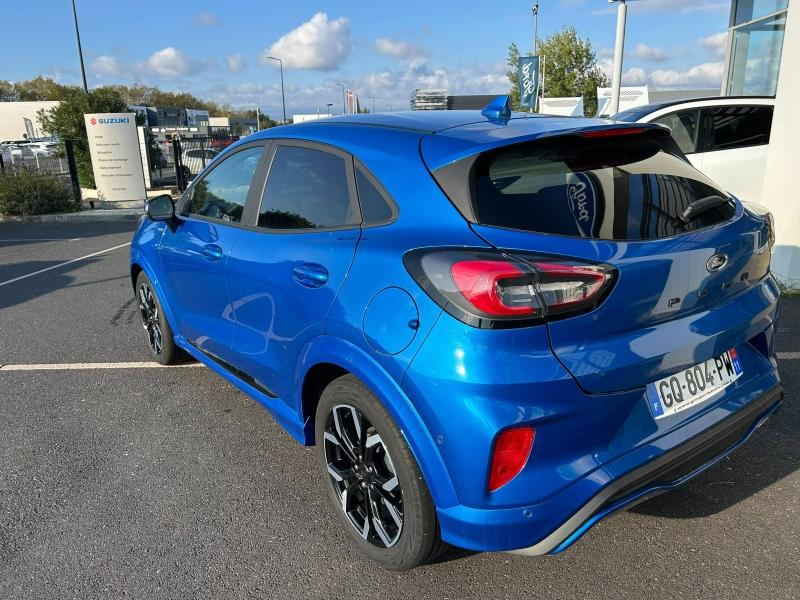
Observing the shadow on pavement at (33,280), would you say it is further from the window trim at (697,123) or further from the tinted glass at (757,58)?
the tinted glass at (757,58)

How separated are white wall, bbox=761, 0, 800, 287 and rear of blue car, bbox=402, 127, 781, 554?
14.5 ft

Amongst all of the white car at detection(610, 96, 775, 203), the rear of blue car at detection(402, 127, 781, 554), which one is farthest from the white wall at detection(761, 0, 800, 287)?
the rear of blue car at detection(402, 127, 781, 554)

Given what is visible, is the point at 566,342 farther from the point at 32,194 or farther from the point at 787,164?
the point at 32,194

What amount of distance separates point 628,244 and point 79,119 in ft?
66.9

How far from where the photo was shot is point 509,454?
73.4 inches

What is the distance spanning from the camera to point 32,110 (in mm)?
71375

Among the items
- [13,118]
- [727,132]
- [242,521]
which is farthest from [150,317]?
[13,118]

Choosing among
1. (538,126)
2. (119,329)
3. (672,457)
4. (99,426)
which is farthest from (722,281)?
(119,329)

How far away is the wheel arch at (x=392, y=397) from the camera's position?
1.97 metres

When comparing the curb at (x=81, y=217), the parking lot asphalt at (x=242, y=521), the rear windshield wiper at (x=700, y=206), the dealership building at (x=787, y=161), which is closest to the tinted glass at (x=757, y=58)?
the dealership building at (x=787, y=161)

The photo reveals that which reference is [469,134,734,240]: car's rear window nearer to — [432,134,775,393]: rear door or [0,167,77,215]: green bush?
[432,134,775,393]: rear door

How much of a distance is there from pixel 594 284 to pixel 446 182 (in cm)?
63

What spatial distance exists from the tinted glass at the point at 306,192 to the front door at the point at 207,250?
26 cm

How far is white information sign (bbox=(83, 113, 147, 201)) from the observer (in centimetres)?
1516
